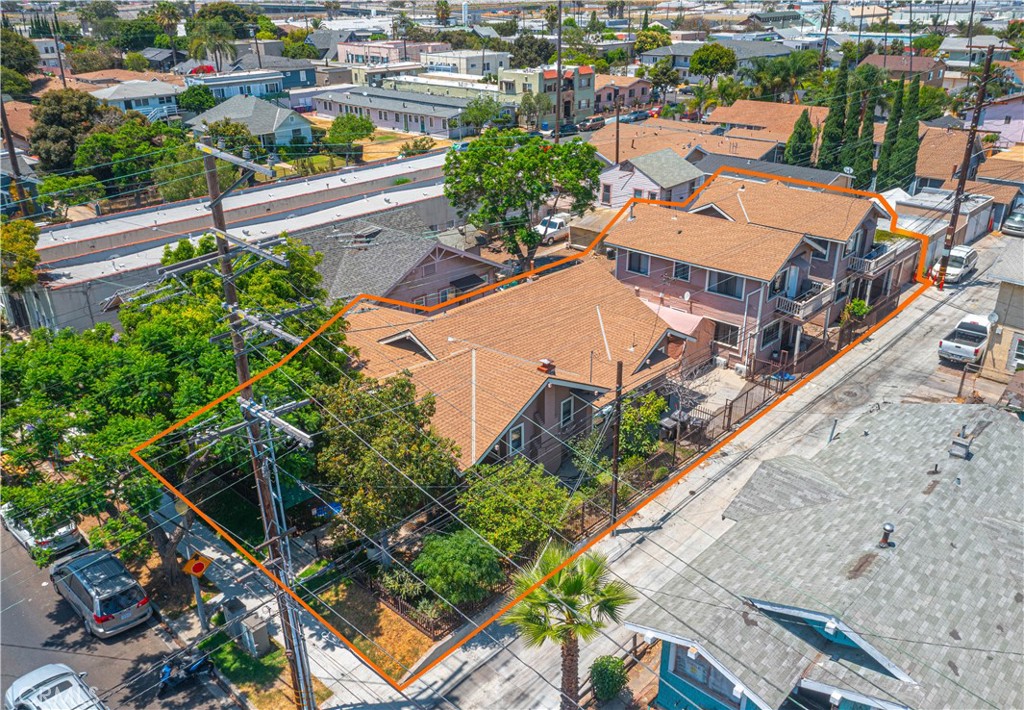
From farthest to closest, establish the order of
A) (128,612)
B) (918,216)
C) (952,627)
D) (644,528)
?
(918,216), (644,528), (128,612), (952,627)

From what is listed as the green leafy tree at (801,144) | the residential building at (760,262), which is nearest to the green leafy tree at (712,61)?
the green leafy tree at (801,144)

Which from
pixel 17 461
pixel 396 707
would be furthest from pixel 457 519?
pixel 17 461

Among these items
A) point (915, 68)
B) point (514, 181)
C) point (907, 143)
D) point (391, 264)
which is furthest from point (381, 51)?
point (391, 264)

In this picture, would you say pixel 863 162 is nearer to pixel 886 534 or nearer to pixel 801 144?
pixel 801 144

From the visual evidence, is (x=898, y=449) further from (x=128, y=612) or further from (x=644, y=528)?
(x=128, y=612)

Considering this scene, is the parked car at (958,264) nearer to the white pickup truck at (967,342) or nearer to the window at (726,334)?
the white pickup truck at (967,342)

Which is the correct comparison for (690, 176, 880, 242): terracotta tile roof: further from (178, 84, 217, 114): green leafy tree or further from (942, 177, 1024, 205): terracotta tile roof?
(178, 84, 217, 114): green leafy tree

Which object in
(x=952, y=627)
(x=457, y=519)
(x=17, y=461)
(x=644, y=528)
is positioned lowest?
(x=644, y=528)
